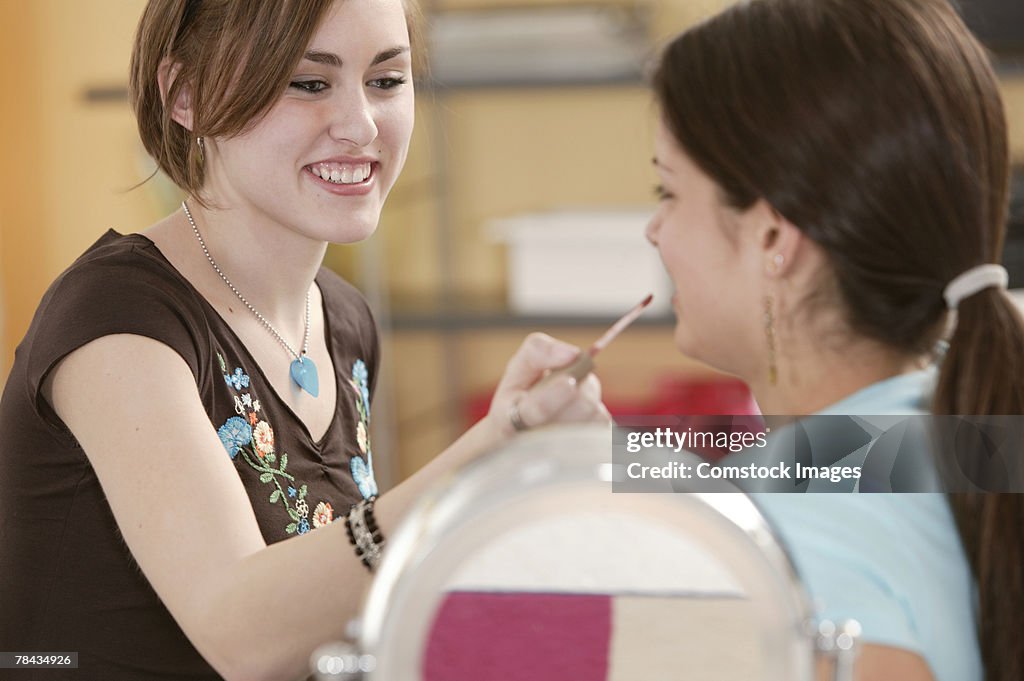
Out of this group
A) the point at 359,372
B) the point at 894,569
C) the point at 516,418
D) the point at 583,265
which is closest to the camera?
the point at 894,569

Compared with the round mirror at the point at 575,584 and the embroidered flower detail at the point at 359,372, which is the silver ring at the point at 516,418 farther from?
the embroidered flower detail at the point at 359,372

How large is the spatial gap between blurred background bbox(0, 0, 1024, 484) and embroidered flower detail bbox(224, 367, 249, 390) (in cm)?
148

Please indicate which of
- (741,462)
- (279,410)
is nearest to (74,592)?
(279,410)

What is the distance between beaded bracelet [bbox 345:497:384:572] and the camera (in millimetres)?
796

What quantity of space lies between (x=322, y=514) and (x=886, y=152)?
0.57m

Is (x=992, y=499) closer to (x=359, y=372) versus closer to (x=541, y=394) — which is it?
(x=541, y=394)

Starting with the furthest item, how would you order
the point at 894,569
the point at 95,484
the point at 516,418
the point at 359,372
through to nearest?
the point at 359,372 < the point at 95,484 < the point at 516,418 < the point at 894,569

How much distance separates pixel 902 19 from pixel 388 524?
1.51 ft

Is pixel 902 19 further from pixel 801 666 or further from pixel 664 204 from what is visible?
pixel 801 666

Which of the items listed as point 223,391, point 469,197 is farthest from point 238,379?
point 469,197

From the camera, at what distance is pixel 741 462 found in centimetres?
86

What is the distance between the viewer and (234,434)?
39.2 inches

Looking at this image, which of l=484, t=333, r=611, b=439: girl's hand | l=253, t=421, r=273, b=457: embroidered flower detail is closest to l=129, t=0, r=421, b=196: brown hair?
l=253, t=421, r=273, b=457: embroidered flower detail

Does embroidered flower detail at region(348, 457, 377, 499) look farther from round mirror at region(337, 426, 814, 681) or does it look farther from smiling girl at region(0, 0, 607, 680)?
round mirror at region(337, 426, 814, 681)
